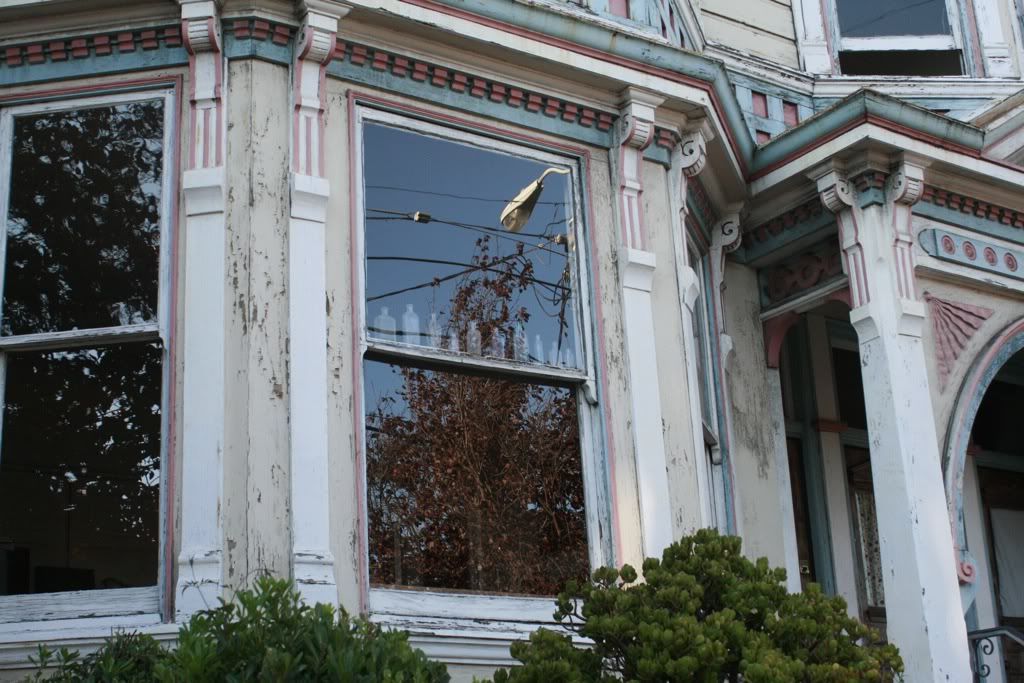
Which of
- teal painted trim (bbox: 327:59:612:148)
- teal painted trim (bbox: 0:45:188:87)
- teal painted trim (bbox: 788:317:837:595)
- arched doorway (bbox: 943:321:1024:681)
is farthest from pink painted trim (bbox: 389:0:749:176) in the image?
arched doorway (bbox: 943:321:1024:681)

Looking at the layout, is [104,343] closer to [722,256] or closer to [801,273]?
[722,256]

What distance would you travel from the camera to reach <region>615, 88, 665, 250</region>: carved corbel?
25.0ft

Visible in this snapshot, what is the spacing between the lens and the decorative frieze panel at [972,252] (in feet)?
29.4

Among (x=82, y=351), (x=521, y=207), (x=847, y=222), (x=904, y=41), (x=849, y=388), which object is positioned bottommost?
(x=82, y=351)

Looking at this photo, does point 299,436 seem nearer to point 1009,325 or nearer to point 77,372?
point 77,372

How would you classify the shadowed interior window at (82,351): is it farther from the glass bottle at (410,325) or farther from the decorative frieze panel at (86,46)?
the glass bottle at (410,325)

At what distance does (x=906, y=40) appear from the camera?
1092 centimetres

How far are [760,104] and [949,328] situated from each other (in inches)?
86.6

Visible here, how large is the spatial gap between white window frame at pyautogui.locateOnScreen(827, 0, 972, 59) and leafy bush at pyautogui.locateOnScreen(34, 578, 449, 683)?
715 cm

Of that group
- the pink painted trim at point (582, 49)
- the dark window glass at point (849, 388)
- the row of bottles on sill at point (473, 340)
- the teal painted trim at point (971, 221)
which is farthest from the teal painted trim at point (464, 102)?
the dark window glass at point (849, 388)

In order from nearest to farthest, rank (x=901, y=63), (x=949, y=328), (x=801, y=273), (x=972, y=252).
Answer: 1. (x=949, y=328)
2. (x=972, y=252)
3. (x=801, y=273)
4. (x=901, y=63)

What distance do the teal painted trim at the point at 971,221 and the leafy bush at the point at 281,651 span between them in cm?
520

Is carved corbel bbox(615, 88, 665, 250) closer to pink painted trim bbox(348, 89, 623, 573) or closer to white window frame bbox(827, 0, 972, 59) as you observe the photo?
pink painted trim bbox(348, 89, 623, 573)

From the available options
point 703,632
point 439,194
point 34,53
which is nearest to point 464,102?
point 439,194
